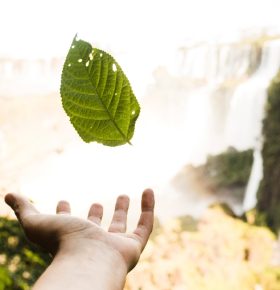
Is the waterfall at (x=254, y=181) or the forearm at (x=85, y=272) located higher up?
the forearm at (x=85, y=272)

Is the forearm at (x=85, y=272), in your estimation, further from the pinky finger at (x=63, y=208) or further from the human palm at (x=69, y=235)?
the pinky finger at (x=63, y=208)

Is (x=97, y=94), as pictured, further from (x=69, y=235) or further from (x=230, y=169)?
(x=230, y=169)

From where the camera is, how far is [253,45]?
975 centimetres

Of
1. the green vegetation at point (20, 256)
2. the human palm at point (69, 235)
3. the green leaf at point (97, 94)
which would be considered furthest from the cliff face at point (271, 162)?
the green leaf at point (97, 94)

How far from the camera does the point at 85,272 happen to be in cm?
44

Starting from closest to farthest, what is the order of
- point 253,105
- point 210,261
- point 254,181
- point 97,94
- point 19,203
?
point 97,94 < point 19,203 < point 210,261 < point 254,181 < point 253,105

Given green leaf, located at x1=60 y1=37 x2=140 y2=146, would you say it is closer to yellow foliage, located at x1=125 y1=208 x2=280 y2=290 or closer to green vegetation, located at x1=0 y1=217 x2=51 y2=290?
green vegetation, located at x1=0 y1=217 x2=51 y2=290

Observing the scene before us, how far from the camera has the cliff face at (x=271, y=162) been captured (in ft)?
21.3

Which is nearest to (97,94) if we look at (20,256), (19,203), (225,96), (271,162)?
(19,203)

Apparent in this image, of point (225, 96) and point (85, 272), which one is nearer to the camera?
point (85, 272)

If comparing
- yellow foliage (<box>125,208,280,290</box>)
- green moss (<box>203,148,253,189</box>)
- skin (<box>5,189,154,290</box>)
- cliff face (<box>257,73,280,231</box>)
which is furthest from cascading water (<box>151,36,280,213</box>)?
skin (<box>5,189,154,290</box>)

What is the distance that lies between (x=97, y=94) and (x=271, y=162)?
6.91 metres

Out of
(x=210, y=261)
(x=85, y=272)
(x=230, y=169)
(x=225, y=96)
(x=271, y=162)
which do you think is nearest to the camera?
(x=85, y=272)

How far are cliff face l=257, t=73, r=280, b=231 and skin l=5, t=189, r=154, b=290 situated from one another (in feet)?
20.3
